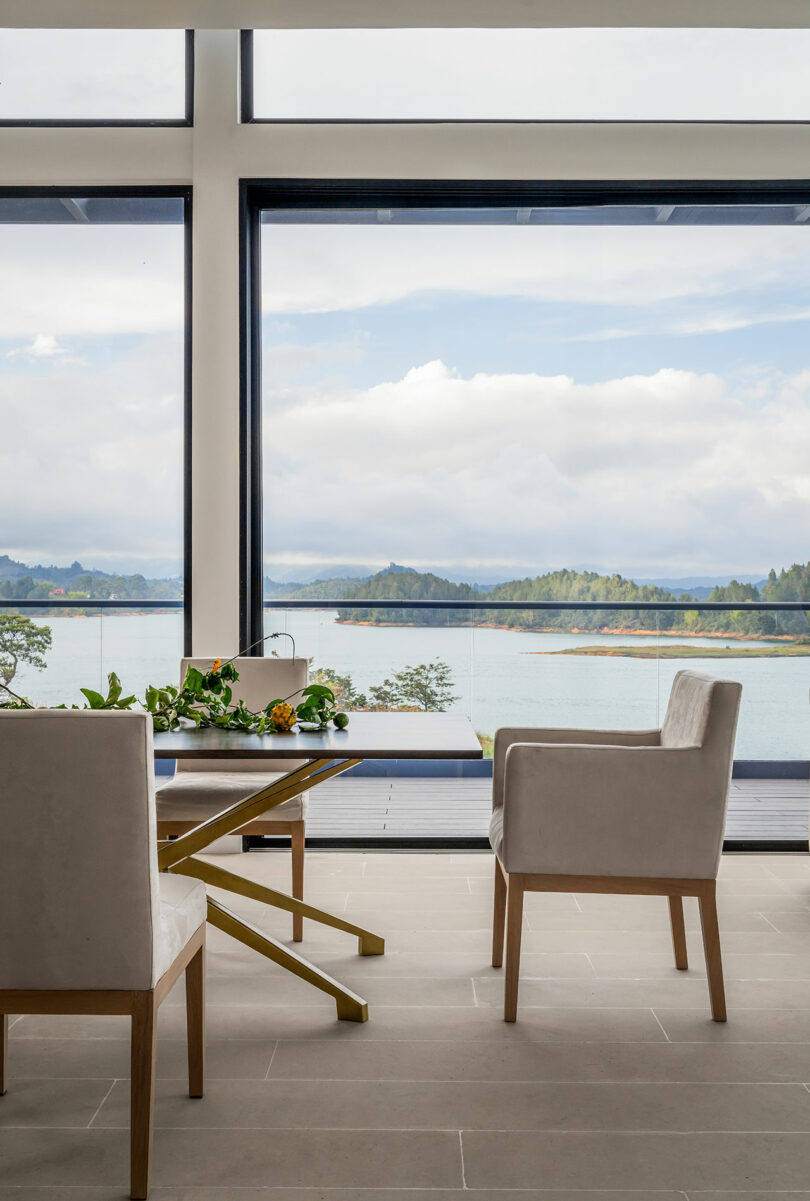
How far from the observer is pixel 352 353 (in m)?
4.04

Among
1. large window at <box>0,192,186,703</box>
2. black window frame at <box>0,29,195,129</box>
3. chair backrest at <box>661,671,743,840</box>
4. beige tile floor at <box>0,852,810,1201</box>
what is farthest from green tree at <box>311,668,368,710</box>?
black window frame at <box>0,29,195,129</box>

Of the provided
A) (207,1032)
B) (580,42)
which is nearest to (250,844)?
(207,1032)

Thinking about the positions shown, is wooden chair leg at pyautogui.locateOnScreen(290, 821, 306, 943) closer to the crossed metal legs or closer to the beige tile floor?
the beige tile floor

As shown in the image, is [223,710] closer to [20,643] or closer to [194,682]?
[194,682]

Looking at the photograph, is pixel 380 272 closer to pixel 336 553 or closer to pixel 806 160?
pixel 336 553

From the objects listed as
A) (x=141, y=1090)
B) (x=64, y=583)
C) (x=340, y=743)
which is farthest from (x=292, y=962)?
(x=64, y=583)

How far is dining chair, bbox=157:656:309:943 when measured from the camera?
2904mm

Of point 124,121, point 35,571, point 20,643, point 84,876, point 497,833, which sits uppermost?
point 124,121

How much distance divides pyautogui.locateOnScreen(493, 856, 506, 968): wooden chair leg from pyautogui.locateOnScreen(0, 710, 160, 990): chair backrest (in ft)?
4.30

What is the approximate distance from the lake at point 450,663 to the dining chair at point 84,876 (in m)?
2.39

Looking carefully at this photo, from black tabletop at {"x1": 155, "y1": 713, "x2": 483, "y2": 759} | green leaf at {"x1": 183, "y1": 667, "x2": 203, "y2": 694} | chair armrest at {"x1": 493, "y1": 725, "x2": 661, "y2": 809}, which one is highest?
green leaf at {"x1": 183, "y1": 667, "x2": 203, "y2": 694}

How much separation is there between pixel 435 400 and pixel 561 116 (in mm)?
1287

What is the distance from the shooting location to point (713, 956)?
2.36 meters

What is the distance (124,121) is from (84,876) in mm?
3457
